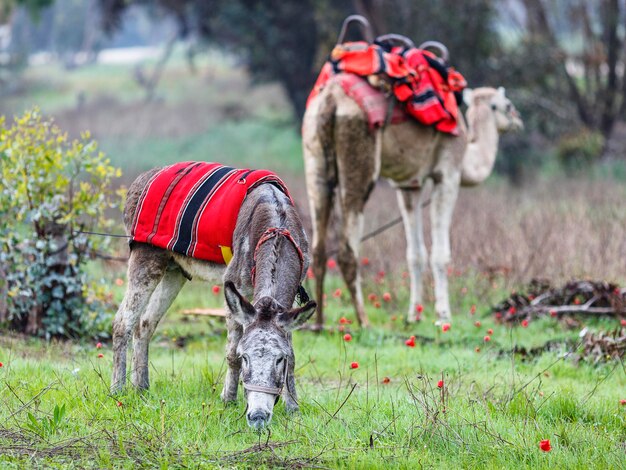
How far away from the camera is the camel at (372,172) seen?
375 inches

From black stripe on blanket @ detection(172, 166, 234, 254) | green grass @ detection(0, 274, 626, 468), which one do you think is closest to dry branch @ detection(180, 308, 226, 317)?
green grass @ detection(0, 274, 626, 468)

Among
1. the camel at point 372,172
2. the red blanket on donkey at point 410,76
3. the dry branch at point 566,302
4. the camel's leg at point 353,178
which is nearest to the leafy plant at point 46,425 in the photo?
the camel at point 372,172

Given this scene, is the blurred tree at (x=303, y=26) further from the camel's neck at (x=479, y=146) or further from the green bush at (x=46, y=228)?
the green bush at (x=46, y=228)

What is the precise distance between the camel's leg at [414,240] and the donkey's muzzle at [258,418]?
5.67 meters

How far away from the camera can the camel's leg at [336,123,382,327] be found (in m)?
9.48

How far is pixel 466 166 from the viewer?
1092cm

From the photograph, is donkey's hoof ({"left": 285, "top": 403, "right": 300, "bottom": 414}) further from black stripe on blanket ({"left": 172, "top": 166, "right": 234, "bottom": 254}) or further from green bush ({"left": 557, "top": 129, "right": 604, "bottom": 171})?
green bush ({"left": 557, "top": 129, "right": 604, "bottom": 171})

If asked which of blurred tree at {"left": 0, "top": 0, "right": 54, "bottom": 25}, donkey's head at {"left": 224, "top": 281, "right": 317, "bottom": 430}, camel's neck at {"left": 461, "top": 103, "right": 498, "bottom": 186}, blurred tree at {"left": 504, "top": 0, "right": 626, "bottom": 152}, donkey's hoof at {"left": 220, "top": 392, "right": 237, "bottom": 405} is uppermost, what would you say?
blurred tree at {"left": 0, "top": 0, "right": 54, "bottom": 25}

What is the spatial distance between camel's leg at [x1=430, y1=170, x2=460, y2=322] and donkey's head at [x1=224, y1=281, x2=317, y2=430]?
5.22m

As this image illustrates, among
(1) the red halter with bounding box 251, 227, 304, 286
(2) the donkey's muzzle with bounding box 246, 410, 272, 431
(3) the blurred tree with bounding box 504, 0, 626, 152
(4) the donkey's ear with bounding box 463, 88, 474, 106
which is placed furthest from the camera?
(3) the blurred tree with bounding box 504, 0, 626, 152

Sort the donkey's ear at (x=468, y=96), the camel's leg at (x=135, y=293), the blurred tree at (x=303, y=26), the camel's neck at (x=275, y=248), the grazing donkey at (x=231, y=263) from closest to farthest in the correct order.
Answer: the grazing donkey at (x=231, y=263), the camel's neck at (x=275, y=248), the camel's leg at (x=135, y=293), the donkey's ear at (x=468, y=96), the blurred tree at (x=303, y=26)

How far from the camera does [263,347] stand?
512 centimetres

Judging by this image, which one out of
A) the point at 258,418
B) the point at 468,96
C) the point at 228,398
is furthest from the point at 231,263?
the point at 468,96

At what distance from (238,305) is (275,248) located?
564 mm
